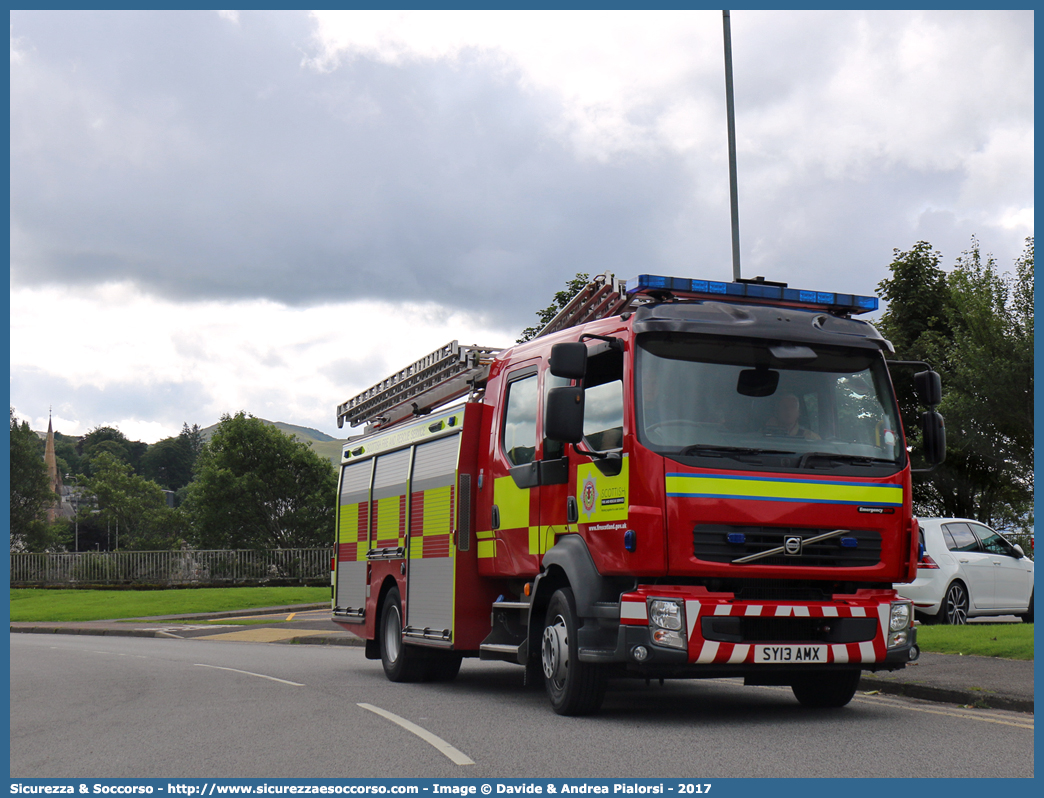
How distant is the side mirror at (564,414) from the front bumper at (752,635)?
124cm

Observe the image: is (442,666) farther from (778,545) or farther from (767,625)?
(778,545)

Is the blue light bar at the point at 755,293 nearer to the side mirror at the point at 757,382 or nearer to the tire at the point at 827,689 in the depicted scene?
the side mirror at the point at 757,382

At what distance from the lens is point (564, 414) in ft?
28.6

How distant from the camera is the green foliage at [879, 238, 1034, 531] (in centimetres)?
2461

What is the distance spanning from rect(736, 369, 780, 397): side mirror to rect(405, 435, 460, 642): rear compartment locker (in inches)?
136

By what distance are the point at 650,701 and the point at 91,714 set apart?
15.7ft

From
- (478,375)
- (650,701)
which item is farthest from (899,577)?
(478,375)

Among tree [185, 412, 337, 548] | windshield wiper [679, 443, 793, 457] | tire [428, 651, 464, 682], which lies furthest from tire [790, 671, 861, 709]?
tree [185, 412, 337, 548]

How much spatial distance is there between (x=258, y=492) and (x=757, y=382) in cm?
5896

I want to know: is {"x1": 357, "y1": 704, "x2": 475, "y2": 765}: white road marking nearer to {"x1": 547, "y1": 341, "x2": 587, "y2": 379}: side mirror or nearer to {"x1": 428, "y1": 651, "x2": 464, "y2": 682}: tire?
{"x1": 428, "y1": 651, "x2": 464, "y2": 682}: tire

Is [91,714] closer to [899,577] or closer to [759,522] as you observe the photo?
[759,522]

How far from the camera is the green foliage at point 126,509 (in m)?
94.8

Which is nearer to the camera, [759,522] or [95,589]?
[759,522]

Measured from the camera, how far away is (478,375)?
11906 millimetres
